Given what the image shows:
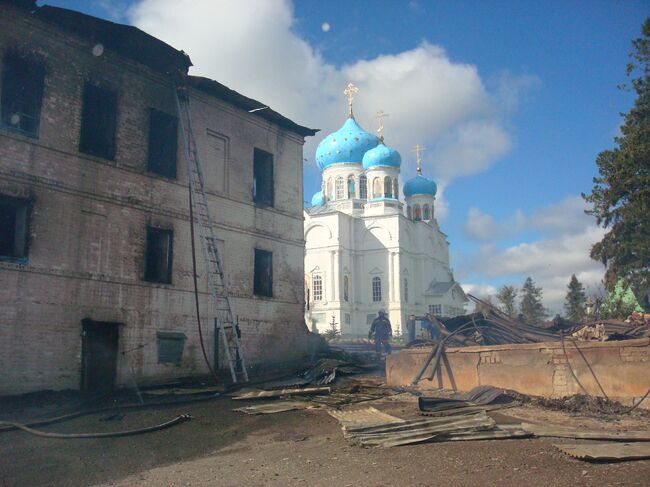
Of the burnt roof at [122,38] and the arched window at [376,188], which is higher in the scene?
the arched window at [376,188]

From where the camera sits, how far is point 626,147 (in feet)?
74.2

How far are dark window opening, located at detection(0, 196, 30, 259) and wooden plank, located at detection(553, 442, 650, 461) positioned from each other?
10858 millimetres

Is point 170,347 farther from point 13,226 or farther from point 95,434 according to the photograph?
point 95,434

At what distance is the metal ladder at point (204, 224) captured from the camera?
1531 cm

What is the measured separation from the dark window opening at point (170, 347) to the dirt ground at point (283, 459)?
4467 mm

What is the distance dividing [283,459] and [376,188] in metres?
44.5

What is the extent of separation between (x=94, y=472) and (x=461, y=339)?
8215 mm

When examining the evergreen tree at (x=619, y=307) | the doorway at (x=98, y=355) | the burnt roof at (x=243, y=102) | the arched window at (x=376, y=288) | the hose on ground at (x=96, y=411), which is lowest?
the hose on ground at (x=96, y=411)

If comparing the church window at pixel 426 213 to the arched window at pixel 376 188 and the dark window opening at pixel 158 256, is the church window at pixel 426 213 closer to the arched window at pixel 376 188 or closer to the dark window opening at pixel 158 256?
the arched window at pixel 376 188

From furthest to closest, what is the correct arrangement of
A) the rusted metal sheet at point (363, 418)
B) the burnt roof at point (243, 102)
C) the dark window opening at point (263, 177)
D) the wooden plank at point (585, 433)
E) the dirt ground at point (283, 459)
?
the dark window opening at point (263, 177), the burnt roof at point (243, 102), the rusted metal sheet at point (363, 418), the wooden plank at point (585, 433), the dirt ground at point (283, 459)

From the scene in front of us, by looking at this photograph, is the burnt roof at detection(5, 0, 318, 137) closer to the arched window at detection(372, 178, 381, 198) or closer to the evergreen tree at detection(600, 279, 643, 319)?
the evergreen tree at detection(600, 279, 643, 319)

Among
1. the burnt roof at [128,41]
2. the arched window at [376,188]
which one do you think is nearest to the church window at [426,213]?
the arched window at [376,188]

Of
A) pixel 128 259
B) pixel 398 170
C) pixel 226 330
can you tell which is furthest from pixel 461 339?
pixel 398 170

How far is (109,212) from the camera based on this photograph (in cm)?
1375
